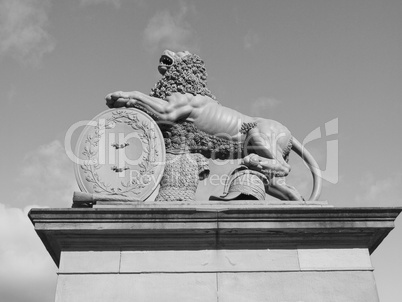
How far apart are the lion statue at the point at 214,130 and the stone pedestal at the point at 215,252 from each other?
129 centimetres

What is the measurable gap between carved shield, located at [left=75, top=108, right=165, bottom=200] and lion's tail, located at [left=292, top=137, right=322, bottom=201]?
2573mm

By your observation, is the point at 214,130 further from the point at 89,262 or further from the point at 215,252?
the point at 89,262

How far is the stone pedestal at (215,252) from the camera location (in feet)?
19.1

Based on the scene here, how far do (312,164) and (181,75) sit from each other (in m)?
2.83

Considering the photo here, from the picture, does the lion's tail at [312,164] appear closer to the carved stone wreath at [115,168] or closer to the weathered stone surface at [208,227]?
the weathered stone surface at [208,227]

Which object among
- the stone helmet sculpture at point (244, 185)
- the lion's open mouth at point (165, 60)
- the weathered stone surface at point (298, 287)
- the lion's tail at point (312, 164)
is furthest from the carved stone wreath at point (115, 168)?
the lion's tail at point (312, 164)

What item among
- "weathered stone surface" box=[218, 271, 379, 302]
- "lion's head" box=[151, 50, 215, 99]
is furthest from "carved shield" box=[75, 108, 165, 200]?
"weathered stone surface" box=[218, 271, 379, 302]

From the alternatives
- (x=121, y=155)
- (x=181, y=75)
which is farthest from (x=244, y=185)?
(x=181, y=75)

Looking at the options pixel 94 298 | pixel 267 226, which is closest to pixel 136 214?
pixel 94 298

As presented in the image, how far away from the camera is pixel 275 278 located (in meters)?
5.94

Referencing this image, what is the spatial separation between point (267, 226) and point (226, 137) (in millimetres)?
2243

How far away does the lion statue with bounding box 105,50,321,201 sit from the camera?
24.8 ft

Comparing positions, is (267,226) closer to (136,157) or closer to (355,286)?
(355,286)

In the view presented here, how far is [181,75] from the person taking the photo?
8250 mm
